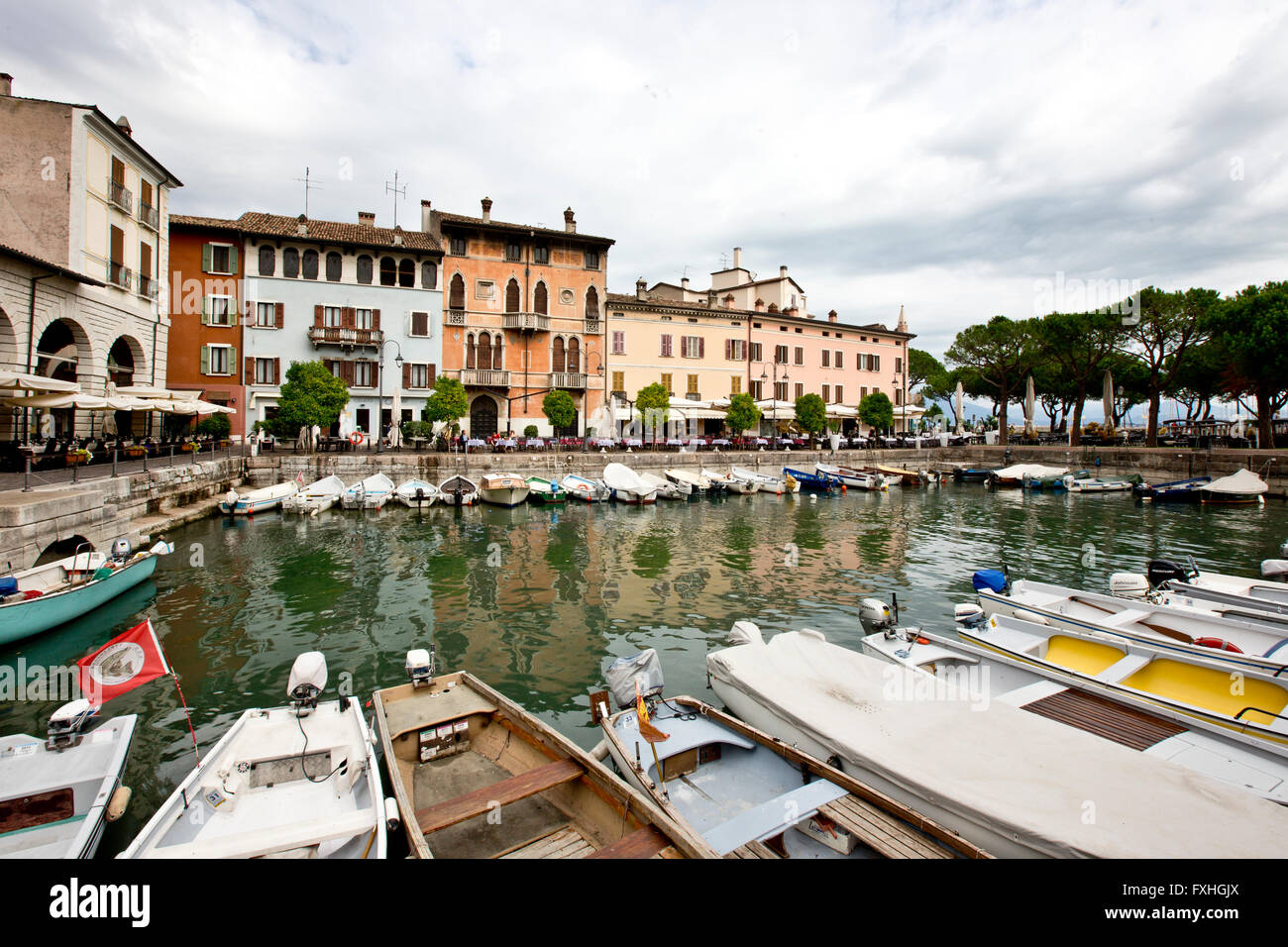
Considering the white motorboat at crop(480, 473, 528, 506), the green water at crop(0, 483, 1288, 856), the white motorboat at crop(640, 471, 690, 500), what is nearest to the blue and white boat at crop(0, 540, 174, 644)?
the green water at crop(0, 483, 1288, 856)

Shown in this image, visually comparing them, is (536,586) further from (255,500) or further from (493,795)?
(255,500)

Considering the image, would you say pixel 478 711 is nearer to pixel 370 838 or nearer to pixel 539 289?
pixel 370 838

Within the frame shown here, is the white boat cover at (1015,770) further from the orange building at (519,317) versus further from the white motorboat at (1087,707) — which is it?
the orange building at (519,317)

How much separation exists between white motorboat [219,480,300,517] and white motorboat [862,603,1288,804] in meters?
22.9

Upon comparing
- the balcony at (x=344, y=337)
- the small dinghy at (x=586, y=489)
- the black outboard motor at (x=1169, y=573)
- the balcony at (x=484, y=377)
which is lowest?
the black outboard motor at (x=1169, y=573)

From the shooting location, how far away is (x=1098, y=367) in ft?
173

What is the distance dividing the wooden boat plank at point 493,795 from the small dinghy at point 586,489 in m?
25.1

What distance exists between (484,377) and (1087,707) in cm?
3771

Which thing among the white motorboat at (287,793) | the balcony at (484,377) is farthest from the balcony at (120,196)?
the white motorboat at (287,793)

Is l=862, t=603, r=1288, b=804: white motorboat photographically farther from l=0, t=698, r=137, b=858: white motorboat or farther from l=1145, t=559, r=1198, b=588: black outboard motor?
l=0, t=698, r=137, b=858: white motorboat

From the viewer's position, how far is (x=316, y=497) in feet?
83.6

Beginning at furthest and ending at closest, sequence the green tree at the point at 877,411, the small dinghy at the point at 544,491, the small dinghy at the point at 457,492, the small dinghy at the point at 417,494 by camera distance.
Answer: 1. the green tree at the point at 877,411
2. the small dinghy at the point at 544,491
3. the small dinghy at the point at 457,492
4. the small dinghy at the point at 417,494

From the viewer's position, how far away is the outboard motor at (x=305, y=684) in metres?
6.59

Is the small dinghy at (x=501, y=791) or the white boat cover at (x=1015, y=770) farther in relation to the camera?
the small dinghy at (x=501, y=791)
